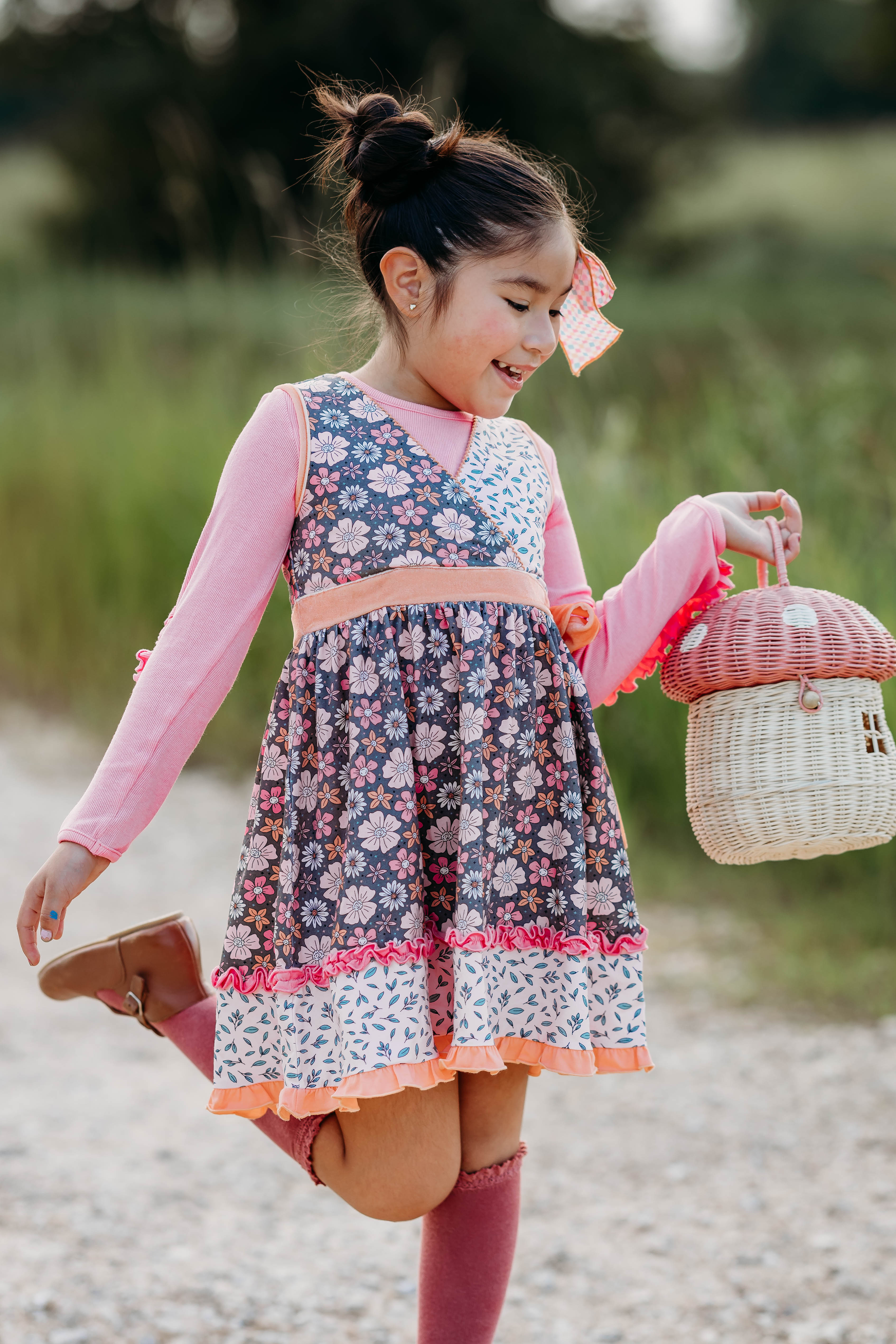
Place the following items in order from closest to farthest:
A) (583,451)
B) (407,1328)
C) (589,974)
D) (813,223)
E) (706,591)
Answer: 1. (589,974)
2. (706,591)
3. (407,1328)
4. (583,451)
5. (813,223)

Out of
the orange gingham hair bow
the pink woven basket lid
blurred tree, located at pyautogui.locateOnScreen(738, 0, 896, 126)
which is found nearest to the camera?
the pink woven basket lid

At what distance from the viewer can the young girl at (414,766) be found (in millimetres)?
1340

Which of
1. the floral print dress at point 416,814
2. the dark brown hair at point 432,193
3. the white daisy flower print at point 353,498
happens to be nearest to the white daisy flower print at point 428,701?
the floral print dress at point 416,814

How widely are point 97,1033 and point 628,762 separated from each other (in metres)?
1.66

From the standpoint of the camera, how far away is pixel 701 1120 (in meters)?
2.67

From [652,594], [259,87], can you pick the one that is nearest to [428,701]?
[652,594]

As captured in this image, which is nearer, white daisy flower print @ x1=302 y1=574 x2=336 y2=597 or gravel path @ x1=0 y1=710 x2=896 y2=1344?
white daisy flower print @ x1=302 y1=574 x2=336 y2=597

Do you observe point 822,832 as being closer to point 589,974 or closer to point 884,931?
point 589,974

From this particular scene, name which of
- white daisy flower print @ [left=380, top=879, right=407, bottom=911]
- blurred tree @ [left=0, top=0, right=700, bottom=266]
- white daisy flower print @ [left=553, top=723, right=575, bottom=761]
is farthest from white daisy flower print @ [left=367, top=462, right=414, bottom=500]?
blurred tree @ [left=0, top=0, right=700, bottom=266]

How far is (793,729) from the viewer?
4.89 feet

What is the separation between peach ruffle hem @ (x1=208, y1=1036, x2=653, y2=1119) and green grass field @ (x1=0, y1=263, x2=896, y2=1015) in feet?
3.05

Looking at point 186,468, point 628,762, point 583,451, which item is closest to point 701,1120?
point 628,762

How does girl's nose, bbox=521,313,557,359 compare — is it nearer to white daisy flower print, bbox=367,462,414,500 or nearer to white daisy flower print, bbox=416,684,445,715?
white daisy flower print, bbox=367,462,414,500

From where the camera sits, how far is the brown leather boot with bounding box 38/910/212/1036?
1668 millimetres
